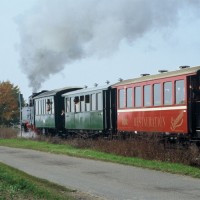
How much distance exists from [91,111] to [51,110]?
7.98 meters

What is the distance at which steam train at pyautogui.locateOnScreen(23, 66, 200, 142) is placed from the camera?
18531 mm

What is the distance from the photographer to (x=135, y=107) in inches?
884

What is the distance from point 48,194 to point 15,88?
2648 inches

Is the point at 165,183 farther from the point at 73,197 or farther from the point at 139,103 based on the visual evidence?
the point at 139,103

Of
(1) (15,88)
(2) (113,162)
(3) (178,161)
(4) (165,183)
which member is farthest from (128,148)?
(1) (15,88)

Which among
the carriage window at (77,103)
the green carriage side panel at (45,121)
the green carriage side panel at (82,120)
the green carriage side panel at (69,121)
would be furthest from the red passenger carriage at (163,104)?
the green carriage side panel at (45,121)

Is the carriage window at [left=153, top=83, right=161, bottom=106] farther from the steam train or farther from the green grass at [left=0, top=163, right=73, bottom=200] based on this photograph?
the green grass at [left=0, top=163, right=73, bottom=200]

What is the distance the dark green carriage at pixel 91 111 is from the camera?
86.4 ft

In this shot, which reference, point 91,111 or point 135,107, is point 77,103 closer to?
point 91,111

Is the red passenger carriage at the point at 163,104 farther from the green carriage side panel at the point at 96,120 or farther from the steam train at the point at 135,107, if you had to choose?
the green carriage side panel at the point at 96,120

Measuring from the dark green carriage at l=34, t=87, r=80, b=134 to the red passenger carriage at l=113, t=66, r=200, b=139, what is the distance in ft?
36.0

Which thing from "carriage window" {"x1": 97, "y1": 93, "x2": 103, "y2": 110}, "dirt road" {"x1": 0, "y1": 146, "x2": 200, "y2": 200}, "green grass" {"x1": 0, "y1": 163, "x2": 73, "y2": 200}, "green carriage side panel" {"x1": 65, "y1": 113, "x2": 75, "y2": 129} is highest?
"carriage window" {"x1": 97, "y1": 93, "x2": 103, "y2": 110}

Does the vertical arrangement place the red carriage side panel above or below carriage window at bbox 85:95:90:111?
below

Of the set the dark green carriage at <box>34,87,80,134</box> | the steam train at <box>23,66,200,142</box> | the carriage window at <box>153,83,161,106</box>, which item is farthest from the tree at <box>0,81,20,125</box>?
the carriage window at <box>153,83,161,106</box>
